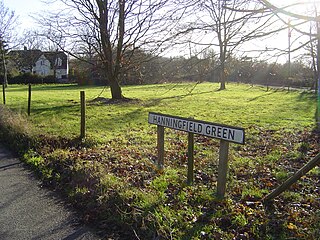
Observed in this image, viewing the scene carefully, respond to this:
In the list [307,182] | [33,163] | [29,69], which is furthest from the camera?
[29,69]

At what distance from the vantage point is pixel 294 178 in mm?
3902

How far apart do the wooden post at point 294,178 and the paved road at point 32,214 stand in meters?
2.50

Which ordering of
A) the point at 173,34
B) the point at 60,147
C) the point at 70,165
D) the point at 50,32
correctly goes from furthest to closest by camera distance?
the point at 50,32 → the point at 60,147 → the point at 70,165 → the point at 173,34

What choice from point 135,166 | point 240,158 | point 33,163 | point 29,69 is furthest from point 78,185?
point 29,69

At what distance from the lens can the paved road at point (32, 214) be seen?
3668 millimetres

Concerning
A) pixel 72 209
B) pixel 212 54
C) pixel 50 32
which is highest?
pixel 50 32

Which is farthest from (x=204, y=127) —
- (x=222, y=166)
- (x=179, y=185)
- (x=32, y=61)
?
(x=32, y=61)

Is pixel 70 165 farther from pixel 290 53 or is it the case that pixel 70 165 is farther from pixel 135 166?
pixel 290 53

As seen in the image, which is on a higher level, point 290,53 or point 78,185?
point 290,53

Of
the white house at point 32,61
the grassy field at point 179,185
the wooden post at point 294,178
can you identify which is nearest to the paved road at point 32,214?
the grassy field at point 179,185

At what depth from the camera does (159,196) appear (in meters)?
4.43

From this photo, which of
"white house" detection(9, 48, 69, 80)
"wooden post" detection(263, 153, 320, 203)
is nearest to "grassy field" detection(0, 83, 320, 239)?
"wooden post" detection(263, 153, 320, 203)

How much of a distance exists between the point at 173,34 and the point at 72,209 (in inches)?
120

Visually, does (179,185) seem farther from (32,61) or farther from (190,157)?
(32,61)
